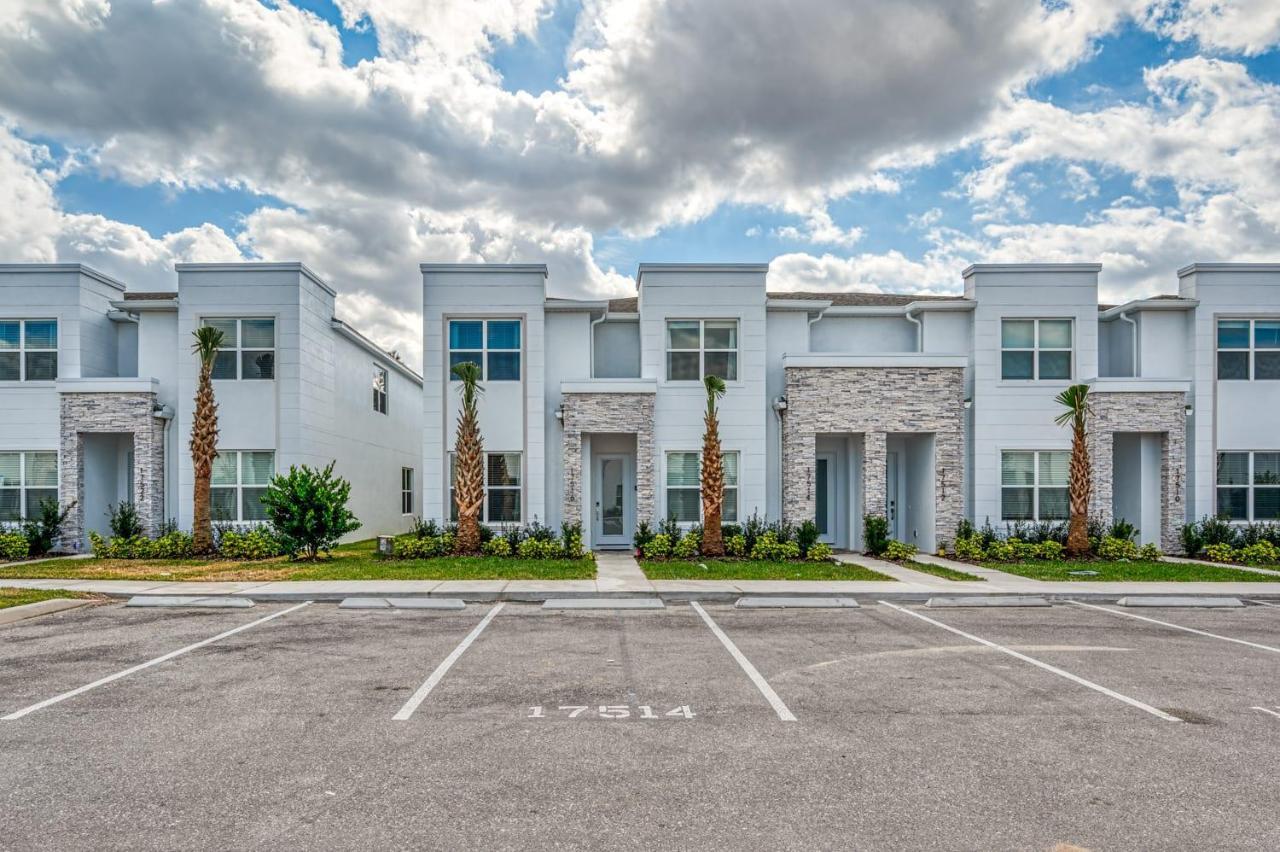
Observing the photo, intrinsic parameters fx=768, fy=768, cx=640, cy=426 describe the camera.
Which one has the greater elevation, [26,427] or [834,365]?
[834,365]

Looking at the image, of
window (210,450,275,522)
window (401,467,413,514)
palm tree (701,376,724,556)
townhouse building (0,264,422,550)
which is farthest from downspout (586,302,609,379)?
window (401,467,413,514)

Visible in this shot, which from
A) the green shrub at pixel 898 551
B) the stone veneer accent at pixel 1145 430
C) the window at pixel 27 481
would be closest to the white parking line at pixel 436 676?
the green shrub at pixel 898 551

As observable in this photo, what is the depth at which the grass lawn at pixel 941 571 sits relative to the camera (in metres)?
15.5

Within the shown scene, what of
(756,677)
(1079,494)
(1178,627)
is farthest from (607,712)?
(1079,494)

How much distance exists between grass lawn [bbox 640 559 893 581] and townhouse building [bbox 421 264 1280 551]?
2.48 meters

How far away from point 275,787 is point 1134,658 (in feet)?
29.6

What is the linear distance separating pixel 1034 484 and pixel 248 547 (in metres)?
19.9

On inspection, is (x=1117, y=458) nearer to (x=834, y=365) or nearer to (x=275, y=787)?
(x=834, y=365)

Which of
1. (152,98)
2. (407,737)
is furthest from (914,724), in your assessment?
(152,98)

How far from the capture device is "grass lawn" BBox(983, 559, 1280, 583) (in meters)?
15.5

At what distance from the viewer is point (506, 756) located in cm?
562

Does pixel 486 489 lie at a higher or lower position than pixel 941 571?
higher

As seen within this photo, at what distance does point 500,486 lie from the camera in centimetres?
1984

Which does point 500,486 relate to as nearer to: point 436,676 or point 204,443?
point 204,443
